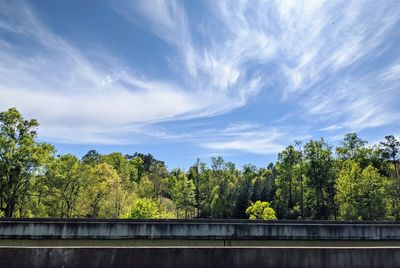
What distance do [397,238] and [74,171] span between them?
2940cm

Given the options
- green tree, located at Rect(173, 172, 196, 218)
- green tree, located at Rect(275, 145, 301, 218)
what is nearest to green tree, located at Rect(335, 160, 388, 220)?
green tree, located at Rect(275, 145, 301, 218)

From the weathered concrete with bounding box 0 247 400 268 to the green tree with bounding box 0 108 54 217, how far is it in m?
23.5

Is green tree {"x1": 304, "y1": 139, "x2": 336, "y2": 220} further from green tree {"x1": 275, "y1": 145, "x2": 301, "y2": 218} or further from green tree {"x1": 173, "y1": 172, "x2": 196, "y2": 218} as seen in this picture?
green tree {"x1": 173, "y1": 172, "x2": 196, "y2": 218}

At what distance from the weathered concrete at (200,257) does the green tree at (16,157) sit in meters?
23.5

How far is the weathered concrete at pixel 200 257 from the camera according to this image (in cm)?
537

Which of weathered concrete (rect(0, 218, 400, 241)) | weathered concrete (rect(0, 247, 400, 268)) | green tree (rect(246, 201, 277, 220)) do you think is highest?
weathered concrete (rect(0, 247, 400, 268))

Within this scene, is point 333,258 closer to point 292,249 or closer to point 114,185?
point 292,249

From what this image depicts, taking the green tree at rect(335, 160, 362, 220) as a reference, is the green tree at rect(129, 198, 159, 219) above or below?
below

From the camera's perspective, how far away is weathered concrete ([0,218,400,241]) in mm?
12547

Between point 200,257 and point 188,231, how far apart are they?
312 inches

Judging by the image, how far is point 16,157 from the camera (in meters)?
25.9

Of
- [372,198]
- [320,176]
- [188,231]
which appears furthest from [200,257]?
[320,176]

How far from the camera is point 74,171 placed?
33.3 m

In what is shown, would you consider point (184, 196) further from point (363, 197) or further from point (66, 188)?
point (363, 197)
